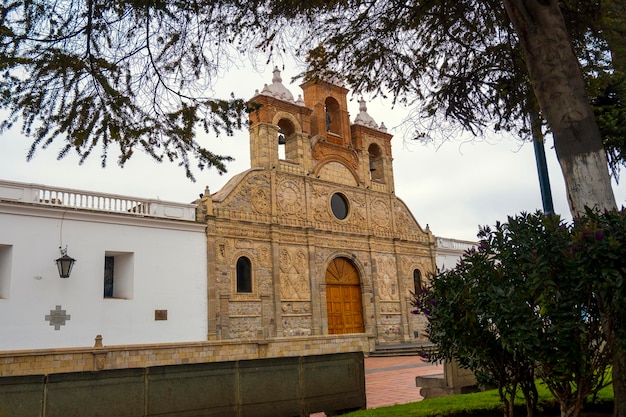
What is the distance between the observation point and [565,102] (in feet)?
19.0

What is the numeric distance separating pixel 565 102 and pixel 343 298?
19.6m

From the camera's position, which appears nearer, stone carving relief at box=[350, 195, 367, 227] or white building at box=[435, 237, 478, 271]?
stone carving relief at box=[350, 195, 367, 227]

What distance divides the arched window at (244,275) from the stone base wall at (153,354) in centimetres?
682

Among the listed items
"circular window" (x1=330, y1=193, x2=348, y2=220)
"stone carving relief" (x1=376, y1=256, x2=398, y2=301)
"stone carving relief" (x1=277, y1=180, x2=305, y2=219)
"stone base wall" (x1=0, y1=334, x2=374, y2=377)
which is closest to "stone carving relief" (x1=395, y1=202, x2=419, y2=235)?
"stone carving relief" (x1=376, y1=256, x2=398, y2=301)

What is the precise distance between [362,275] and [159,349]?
14.1m

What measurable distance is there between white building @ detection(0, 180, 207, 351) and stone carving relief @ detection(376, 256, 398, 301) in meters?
9.67

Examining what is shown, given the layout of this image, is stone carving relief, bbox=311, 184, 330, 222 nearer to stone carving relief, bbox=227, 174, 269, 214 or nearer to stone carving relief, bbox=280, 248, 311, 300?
stone carving relief, bbox=280, 248, 311, 300

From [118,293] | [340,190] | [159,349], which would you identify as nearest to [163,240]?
[118,293]

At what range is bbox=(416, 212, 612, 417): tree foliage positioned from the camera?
4.35 metres

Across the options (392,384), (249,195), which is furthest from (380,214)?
(392,384)

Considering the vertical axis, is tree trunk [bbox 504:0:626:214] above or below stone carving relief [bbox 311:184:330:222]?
below

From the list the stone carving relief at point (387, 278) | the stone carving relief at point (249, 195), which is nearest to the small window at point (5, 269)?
the stone carving relief at point (249, 195)

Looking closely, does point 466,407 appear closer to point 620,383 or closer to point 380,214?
point 620,383

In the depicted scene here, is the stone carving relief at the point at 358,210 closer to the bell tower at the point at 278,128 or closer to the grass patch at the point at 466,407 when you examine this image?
the bell tower at the point at 278,128
